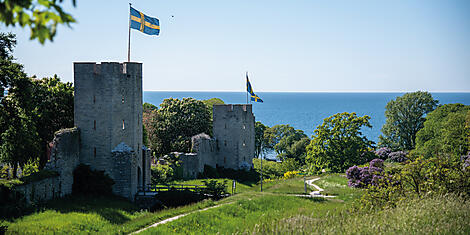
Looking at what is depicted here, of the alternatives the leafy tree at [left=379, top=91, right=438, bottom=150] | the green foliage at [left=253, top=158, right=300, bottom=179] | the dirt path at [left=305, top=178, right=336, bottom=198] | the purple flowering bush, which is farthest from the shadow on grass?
the leafy tree at [left=379, top=91, right=438, bottom=150]

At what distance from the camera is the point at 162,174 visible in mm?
36625

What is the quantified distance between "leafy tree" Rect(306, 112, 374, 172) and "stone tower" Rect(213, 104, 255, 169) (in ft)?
24.7

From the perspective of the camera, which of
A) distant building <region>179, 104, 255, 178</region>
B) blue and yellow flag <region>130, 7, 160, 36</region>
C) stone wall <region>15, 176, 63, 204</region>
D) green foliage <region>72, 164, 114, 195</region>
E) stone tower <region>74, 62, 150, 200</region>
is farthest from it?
distant building <region>179, 104, 255, 178</region>

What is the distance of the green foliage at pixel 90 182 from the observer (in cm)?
2712

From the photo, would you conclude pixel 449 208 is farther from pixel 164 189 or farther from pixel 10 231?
pixel 164 189

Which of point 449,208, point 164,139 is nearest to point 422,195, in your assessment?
point 449,208

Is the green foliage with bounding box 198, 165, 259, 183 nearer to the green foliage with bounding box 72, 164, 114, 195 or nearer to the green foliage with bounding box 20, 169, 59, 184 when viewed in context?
the green foliage with bounding box 72, 164, 114, 195

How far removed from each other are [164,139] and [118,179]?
1982 cm

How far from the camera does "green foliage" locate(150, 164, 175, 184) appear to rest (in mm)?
36022

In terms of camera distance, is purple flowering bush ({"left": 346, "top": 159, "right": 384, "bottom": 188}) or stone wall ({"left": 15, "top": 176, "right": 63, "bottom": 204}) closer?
stone wall ({"left": 15, "top": 176, "right": 63, "bottom": 204})

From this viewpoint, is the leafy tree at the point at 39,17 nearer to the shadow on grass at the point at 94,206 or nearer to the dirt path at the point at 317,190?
the shadow on grass at the point at 94,206

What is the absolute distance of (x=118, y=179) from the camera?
92.7 ft

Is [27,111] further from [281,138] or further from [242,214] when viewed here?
[281,138]

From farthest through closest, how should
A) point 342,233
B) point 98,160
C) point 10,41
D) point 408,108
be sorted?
point 408,108
point 98,160
point 10,41
point 342,233
